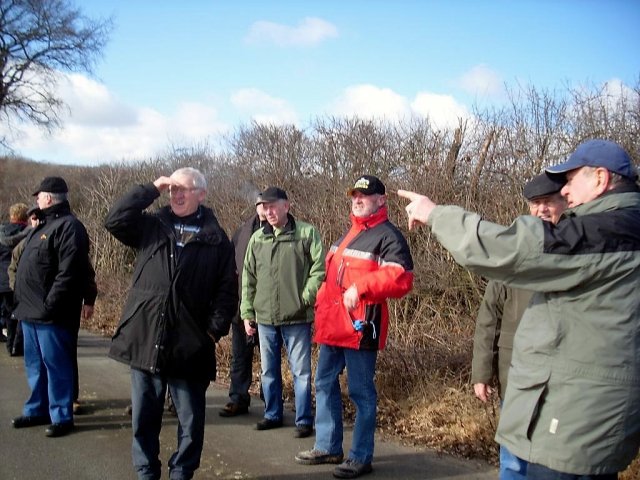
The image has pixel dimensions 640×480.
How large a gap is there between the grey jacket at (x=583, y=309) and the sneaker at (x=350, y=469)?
218 centimetres

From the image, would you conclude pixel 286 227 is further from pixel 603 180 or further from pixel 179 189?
pixel 603 180

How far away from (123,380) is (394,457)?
3857 millimetres

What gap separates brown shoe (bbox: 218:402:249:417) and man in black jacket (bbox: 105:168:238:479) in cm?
192

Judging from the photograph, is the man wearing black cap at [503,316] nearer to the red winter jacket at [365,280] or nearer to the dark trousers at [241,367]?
the red winter jacket at [365,280]

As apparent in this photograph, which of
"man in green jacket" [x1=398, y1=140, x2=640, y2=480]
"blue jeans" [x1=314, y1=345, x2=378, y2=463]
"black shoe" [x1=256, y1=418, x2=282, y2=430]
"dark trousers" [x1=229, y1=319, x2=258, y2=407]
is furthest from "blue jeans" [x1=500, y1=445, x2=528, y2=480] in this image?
"dark trousers" [x1=229, y1=319, x2=258, y2=407]

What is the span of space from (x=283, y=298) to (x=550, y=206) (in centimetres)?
252

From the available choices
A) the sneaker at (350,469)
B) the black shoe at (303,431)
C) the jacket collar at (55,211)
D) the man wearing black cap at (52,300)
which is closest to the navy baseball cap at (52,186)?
the man wearing black cap at (52,300)

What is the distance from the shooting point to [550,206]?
12.6 feet

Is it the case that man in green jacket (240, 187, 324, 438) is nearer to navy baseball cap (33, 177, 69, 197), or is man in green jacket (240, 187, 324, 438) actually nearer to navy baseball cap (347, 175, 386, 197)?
navy baseball cap (347, 175, 386, 197)

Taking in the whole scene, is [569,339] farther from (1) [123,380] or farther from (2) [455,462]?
(1) [123,380]

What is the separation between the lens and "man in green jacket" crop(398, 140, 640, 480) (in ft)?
8.18

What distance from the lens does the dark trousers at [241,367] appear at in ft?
20.3

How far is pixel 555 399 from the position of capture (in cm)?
261

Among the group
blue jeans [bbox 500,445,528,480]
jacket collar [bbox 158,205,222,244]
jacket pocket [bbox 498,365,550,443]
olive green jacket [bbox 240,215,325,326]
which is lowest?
blue jeans [bbox 500,445,528,480]
